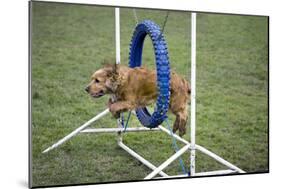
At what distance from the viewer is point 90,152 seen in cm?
343

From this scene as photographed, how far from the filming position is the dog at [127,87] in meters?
3.34

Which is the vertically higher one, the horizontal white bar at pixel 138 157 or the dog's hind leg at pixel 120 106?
the dog's hind leg at pixel 120 106

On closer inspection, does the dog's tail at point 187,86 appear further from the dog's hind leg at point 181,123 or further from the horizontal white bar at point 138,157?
the horizontal white bar at point 138,157

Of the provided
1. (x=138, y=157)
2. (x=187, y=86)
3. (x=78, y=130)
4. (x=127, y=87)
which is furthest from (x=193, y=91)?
(x=78, y=130)

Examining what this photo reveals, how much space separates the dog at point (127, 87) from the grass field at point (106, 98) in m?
0.08

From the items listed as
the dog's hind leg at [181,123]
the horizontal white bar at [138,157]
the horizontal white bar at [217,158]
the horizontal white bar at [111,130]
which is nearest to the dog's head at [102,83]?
the horizontal white bar at [111,130]

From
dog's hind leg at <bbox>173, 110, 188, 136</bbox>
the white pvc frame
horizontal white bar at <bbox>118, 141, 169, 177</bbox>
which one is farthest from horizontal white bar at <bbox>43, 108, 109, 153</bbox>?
dog's hind leg at <bbox>173, 110, 188, 136</bbox>

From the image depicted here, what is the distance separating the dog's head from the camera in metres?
3.32

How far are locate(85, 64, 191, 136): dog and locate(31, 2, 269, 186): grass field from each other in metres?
0.08

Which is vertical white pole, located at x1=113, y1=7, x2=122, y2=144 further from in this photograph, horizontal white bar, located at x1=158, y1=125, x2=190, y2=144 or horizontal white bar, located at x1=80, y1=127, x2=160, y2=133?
horizontal white bar, located at x1=158, y1=125, x2=190, y2=144

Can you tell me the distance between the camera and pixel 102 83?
11.0ft

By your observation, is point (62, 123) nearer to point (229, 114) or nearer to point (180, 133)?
point (180, 133)

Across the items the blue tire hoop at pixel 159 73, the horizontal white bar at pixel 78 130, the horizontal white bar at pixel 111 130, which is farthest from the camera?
the horizontal white bar at pixel 111 130

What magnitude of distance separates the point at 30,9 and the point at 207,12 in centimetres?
125
